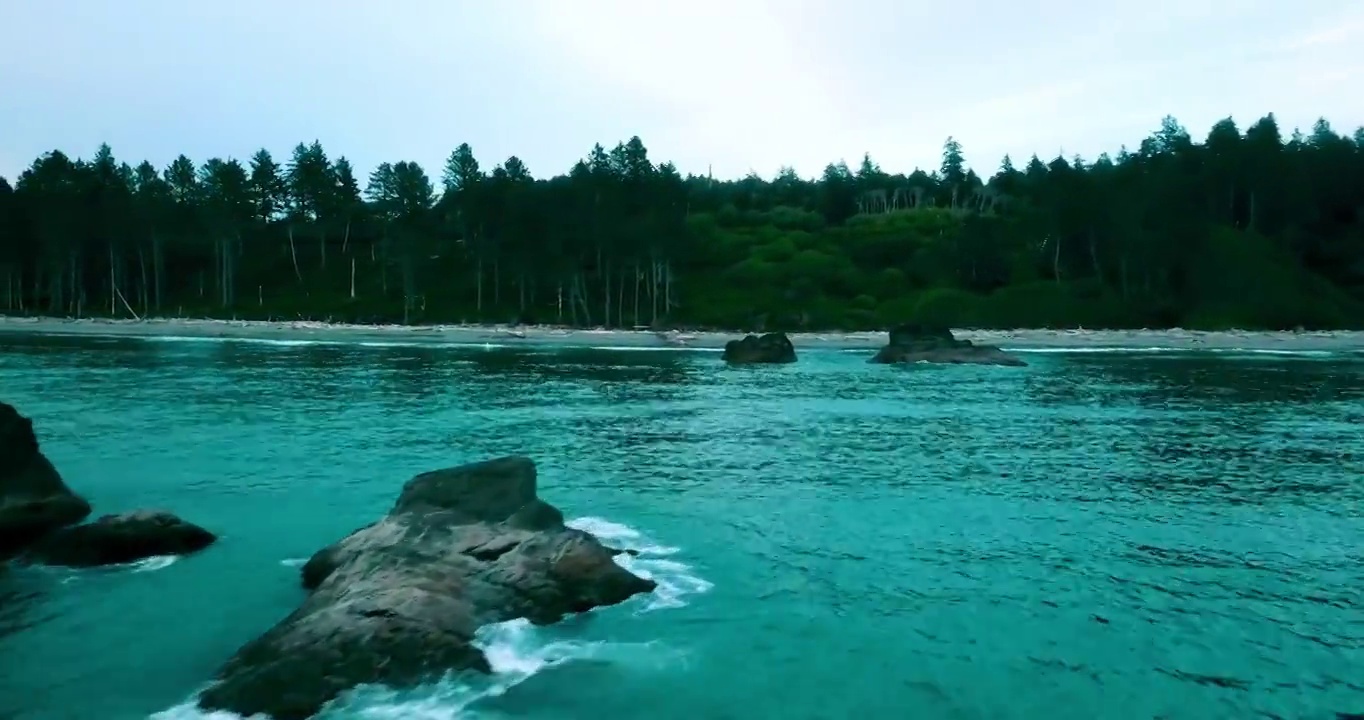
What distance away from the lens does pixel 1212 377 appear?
216 feet

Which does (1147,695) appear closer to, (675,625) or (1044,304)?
(675,625)

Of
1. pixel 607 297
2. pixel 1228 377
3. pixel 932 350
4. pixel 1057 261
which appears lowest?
pixel 1228 377

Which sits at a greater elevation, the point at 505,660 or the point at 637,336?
the point at 637,336

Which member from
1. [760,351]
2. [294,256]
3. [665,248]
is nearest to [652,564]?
[760,351]

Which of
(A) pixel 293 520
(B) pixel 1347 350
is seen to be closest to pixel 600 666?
(A) pixel 293 520

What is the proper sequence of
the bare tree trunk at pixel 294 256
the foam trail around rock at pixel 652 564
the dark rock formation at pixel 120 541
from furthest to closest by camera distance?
the bare tree trunk at pixel 294 256 → the dark rock formation at pixel 120 541 → the foam trail around rock at pixel 652 564

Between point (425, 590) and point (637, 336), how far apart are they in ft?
301

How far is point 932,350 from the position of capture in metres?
81.3

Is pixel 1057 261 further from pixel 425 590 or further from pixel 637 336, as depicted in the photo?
pixel 425 590

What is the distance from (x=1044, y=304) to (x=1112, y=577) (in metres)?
105

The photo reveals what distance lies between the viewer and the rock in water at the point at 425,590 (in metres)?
14.2

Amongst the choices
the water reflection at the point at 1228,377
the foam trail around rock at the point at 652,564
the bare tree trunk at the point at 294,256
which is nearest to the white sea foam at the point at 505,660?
the foam trail around rock at the point at 652,564

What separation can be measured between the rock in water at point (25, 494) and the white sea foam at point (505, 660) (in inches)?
267

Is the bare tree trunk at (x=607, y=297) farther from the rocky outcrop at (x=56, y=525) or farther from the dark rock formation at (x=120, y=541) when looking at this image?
the dark rock formation at (x=120, y=541)
